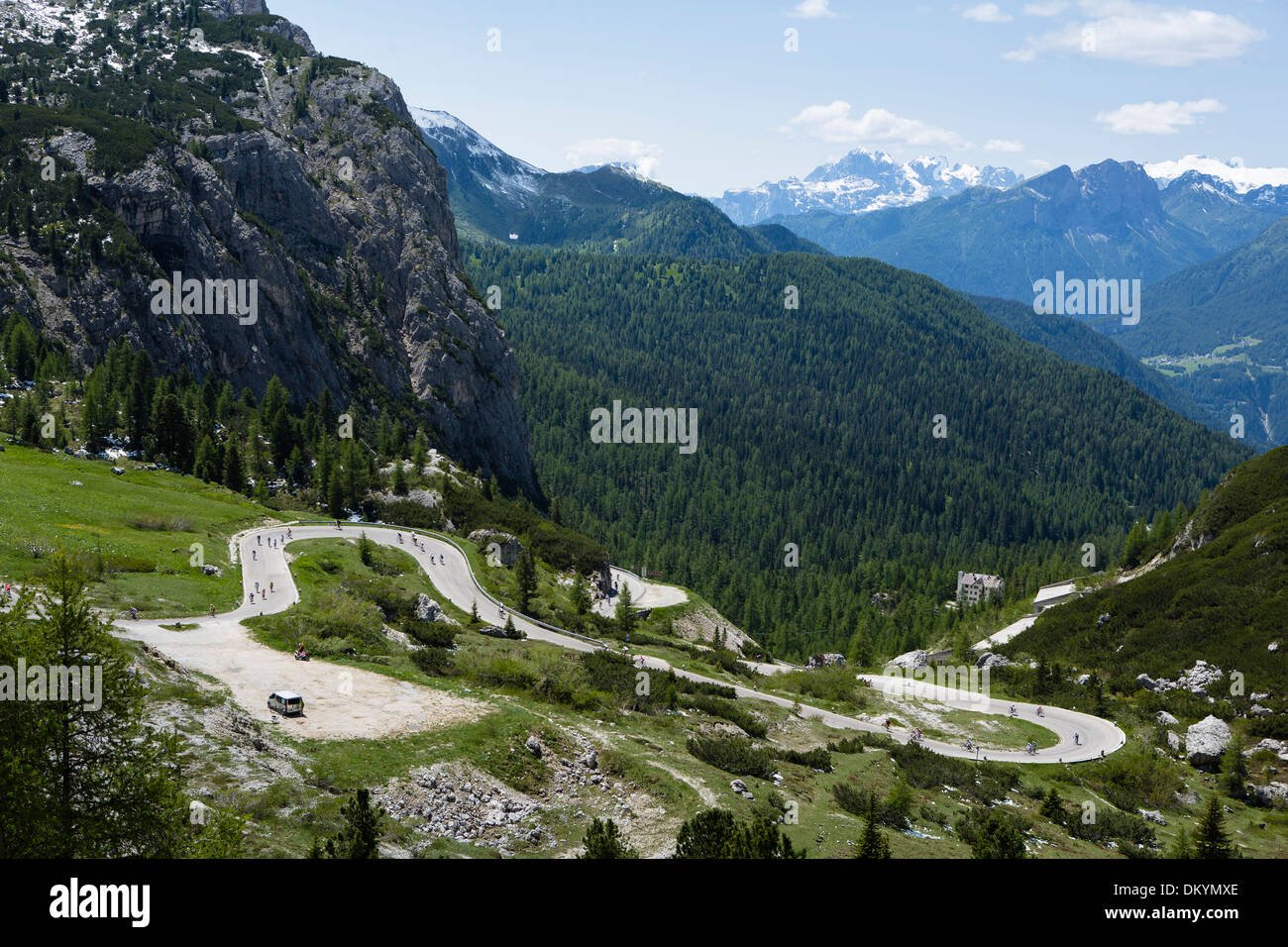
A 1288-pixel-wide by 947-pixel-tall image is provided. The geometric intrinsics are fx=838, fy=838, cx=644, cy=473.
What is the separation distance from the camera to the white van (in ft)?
120

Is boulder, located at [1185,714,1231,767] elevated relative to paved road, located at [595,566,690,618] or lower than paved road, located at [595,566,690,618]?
elevated

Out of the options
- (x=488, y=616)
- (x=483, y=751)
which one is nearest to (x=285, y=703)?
(x=483, y=751)

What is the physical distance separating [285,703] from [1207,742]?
6959 cm

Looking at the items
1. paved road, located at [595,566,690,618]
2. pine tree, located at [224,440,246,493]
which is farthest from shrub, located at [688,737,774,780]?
pine tree, located at [224,440,246,493]

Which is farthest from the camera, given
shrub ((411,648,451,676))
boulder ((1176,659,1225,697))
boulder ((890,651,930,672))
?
boulder ((890,651,930,672))

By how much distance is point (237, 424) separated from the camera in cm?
11400

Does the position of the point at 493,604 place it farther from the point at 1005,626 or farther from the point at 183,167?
the point at 183,167

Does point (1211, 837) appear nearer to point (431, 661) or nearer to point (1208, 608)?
point (431, 661)

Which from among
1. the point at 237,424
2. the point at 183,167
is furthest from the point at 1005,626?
the point at 183,167

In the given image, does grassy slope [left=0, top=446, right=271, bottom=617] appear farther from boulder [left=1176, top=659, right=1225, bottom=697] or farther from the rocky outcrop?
boulder [left=1176, top=659, right=1225, bottom=697]

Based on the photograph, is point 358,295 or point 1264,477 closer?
point 1264,477

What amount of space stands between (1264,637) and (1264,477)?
51065 mm

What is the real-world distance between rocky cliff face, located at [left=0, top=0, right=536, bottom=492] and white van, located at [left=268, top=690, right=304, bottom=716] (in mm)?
99213
